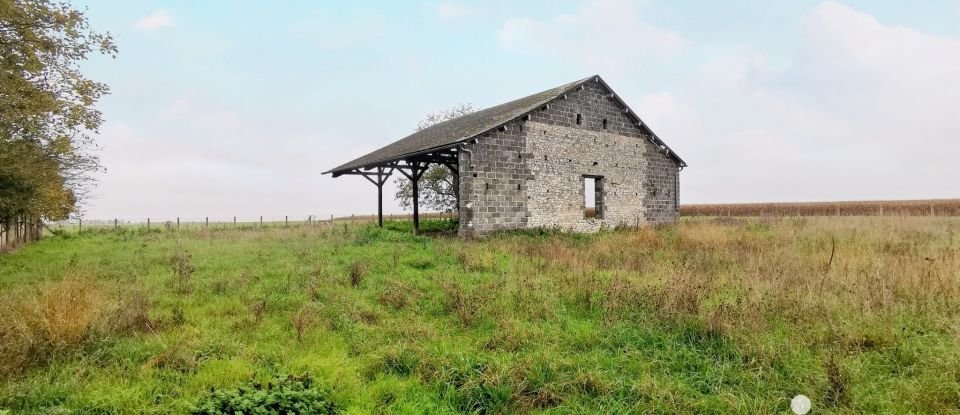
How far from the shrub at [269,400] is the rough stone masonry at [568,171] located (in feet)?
36.5

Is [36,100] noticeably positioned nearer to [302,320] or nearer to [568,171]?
[302,320]

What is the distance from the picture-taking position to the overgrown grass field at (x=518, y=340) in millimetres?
3670

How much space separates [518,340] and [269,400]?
2468 millimetres


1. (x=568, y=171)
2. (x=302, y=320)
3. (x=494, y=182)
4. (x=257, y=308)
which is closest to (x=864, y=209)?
(x=568, y=171)

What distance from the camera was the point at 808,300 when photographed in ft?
17.3

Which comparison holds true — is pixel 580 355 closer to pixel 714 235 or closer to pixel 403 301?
pixel 403 301

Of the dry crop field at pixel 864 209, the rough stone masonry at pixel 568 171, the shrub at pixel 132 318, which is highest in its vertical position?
the rough stone masonry at pixel 568 171

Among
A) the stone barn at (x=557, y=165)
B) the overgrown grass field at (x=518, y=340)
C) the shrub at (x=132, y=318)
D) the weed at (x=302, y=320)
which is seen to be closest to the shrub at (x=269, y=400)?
the overgrown grass field at (x=518, y=340)

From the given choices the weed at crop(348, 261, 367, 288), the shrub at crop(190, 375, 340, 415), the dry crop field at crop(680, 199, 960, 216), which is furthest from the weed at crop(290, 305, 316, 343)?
the dry crop field at crop(680, 199, 960, 216)

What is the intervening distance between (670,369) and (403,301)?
3.69m

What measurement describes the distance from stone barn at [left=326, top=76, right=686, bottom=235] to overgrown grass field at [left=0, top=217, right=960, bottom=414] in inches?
284

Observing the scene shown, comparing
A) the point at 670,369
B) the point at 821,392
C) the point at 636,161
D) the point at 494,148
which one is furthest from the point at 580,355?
the point at 636,161

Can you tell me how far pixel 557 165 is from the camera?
16922 millimetres

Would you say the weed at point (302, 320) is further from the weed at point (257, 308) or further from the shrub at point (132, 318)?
the shrub at point (132, 318)
